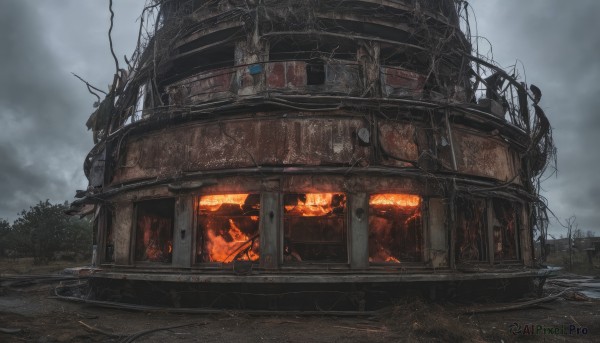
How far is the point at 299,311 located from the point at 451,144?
242 inches

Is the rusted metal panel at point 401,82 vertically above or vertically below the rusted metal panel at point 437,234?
above

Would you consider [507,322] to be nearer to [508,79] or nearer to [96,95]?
[508,79]

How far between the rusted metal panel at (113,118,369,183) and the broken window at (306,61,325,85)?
92.6 inches

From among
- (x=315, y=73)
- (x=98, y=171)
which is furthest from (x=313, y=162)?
(x=98, y=171)

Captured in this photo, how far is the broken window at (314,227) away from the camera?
11586 mm

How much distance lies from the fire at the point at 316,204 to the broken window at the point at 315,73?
13.0 ft

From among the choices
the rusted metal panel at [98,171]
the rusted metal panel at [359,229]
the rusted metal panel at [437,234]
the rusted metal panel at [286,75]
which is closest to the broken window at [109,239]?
the rusted metal panel at [98,171]

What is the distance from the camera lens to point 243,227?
12.6 m

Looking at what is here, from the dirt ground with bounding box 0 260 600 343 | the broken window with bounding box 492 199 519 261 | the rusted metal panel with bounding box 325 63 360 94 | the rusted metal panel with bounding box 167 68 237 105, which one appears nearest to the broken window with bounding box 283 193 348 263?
the dirt ground with bounding box 0 260 600 343

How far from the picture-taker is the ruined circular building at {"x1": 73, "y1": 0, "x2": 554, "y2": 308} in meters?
11.2

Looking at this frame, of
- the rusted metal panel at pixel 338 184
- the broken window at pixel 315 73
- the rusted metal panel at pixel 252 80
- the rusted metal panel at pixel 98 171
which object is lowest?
the rusted metal panel at pixel 338 184

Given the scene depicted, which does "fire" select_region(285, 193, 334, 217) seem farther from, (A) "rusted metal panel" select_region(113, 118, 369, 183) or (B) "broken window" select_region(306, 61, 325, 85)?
(B) "broken window" select_region(306, 61, 325, 85)

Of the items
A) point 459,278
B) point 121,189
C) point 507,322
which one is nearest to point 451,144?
point 459,278

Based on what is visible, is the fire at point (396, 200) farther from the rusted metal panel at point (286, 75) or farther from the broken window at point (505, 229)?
the rusted metal panel at point (286, 75)
